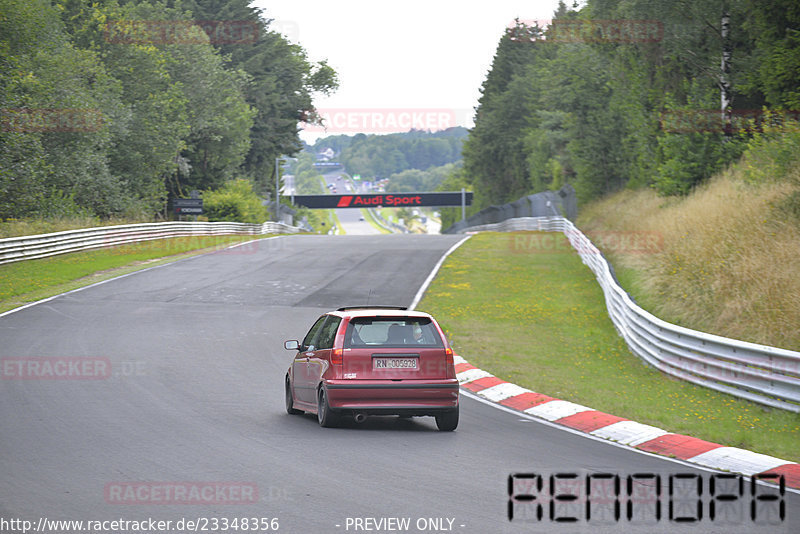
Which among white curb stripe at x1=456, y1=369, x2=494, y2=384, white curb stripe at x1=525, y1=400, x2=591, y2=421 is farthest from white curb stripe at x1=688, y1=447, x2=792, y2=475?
white curb stripe at x1=456, y1=369, x2=494, y2=384

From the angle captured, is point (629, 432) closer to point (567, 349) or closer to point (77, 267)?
point (567, 349)

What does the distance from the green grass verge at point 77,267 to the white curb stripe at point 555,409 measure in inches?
591

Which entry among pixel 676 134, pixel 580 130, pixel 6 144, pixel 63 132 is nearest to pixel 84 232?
pixel 6 144

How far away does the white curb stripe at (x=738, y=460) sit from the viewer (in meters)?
A: 8.27

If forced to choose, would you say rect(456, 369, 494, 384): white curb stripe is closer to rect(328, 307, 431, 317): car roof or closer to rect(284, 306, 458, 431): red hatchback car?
rect(328, 307, 431, 317): car roof

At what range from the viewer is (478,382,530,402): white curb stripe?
1291 centimetres

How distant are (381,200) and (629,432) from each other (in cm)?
9296

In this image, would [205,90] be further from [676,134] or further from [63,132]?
[676,134]

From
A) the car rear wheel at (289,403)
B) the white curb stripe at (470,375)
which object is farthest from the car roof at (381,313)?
the white curb stripe at (470,375)

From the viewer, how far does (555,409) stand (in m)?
11.7

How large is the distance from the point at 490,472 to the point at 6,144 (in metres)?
37.9

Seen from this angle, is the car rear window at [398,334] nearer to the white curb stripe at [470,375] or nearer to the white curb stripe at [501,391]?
the white curb stripe at [501,391]

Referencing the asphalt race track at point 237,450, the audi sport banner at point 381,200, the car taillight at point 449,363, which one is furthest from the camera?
the audi sport banner at point 381,200

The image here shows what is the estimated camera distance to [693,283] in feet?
59.4
